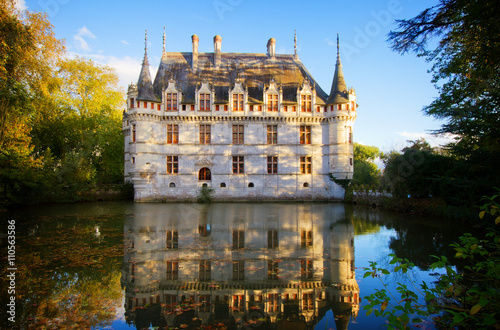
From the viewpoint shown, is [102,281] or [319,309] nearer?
[319,309]

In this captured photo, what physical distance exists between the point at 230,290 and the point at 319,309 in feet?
5.35

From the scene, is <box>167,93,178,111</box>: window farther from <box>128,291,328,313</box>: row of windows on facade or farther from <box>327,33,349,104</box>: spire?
<box>128,291,328,313</box>: row of windows on facade

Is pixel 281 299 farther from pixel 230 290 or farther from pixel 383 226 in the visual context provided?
pixel 383 226

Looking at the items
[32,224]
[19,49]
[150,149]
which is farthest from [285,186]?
[19,49]

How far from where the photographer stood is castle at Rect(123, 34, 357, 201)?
2522cm

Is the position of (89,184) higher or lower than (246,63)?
lower

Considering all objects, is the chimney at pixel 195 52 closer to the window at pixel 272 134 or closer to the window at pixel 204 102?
the window at pixel 204 102

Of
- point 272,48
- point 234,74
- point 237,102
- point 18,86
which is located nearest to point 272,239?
point 18,86

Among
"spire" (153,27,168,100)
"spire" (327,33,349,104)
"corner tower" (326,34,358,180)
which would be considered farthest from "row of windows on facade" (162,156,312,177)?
"spire" (153,27,168,100)

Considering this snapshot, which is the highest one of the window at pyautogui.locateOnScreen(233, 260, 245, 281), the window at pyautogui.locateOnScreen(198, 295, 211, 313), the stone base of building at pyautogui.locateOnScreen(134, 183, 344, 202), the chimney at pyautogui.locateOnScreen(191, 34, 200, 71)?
the chimney at pyautogui.locateOnScreen(191, 34, 200, 71)

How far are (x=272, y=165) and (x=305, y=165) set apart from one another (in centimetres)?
297

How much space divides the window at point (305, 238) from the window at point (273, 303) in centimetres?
355

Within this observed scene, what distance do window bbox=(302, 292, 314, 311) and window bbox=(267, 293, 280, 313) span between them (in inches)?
16.9

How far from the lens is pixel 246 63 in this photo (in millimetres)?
28406
